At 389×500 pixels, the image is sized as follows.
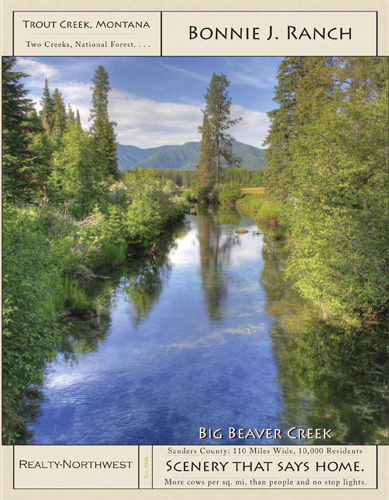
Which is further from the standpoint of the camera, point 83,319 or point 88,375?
point 83,319

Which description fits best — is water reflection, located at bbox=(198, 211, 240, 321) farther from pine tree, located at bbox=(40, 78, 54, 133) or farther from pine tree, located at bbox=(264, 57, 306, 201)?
pine tree, located at bbox=(40, 78, 54, 133)

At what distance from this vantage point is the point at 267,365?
13219 mm

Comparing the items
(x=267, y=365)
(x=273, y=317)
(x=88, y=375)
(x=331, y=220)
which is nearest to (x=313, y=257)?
(x=331, y=220)

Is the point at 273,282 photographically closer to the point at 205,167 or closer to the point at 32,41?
the point at 32,41

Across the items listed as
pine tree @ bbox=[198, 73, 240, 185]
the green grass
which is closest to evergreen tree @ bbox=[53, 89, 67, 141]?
pine tree @ bbox=[198, 73, 240, 185]

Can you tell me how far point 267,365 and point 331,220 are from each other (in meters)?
5.45

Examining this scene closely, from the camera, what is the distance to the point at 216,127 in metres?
65.4

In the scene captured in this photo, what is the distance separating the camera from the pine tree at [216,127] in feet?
195

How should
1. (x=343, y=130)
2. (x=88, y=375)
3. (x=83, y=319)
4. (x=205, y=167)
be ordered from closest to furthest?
1. (x=88, y=375)
2. (x=343, y=130)
3. (x=83, y=319)
4. (x=205, y=167)

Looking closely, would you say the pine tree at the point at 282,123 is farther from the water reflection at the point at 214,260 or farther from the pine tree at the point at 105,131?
the pine tree at the point at 105,131

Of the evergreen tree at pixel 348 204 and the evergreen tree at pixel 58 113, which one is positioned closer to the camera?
the evergreen tree at pixel 348 204

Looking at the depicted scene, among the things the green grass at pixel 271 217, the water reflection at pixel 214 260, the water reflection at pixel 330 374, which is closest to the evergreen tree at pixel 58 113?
the water reflection at pixel 214 260
